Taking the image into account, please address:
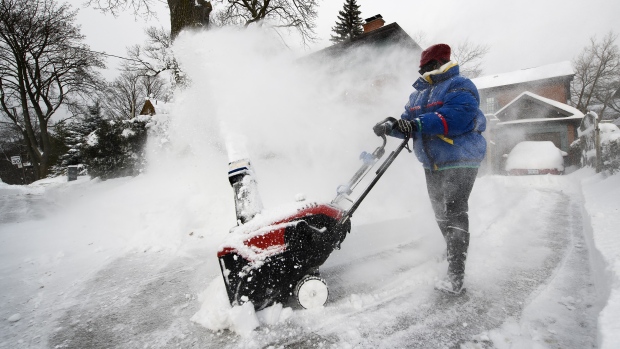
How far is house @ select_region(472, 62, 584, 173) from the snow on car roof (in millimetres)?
1034

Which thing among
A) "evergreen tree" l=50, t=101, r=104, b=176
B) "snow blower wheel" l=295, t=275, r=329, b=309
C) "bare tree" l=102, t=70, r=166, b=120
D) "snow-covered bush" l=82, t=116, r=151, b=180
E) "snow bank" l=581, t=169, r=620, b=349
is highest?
"bare tree" l=102, t=70, r=166, b=120

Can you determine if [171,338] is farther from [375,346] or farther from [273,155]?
[273,155]

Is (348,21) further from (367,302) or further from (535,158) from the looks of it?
(367,302)

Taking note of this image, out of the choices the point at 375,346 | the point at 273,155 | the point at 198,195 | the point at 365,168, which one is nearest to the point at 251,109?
the point at 273,155

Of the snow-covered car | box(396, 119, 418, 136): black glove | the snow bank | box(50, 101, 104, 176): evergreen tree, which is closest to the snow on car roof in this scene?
the snow-covered car

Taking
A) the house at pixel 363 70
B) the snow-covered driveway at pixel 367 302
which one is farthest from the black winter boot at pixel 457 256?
the house at pixel 363 70

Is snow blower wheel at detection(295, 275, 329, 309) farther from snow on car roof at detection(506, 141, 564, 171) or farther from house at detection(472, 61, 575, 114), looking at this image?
house at detection(472, 61, 575, 114)

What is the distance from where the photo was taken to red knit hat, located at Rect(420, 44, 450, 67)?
7.50 feet

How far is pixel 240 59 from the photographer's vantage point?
5730 millimetres

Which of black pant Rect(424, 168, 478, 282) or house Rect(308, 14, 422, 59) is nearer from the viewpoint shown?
black pant Rect(424, 168, 478, 282)

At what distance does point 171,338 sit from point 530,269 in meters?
3.03

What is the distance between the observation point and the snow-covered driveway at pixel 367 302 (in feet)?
5.85

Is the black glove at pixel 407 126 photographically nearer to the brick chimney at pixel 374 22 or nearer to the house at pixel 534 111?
the house at pixel 534 111

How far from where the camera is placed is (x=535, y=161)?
15.7 metres
